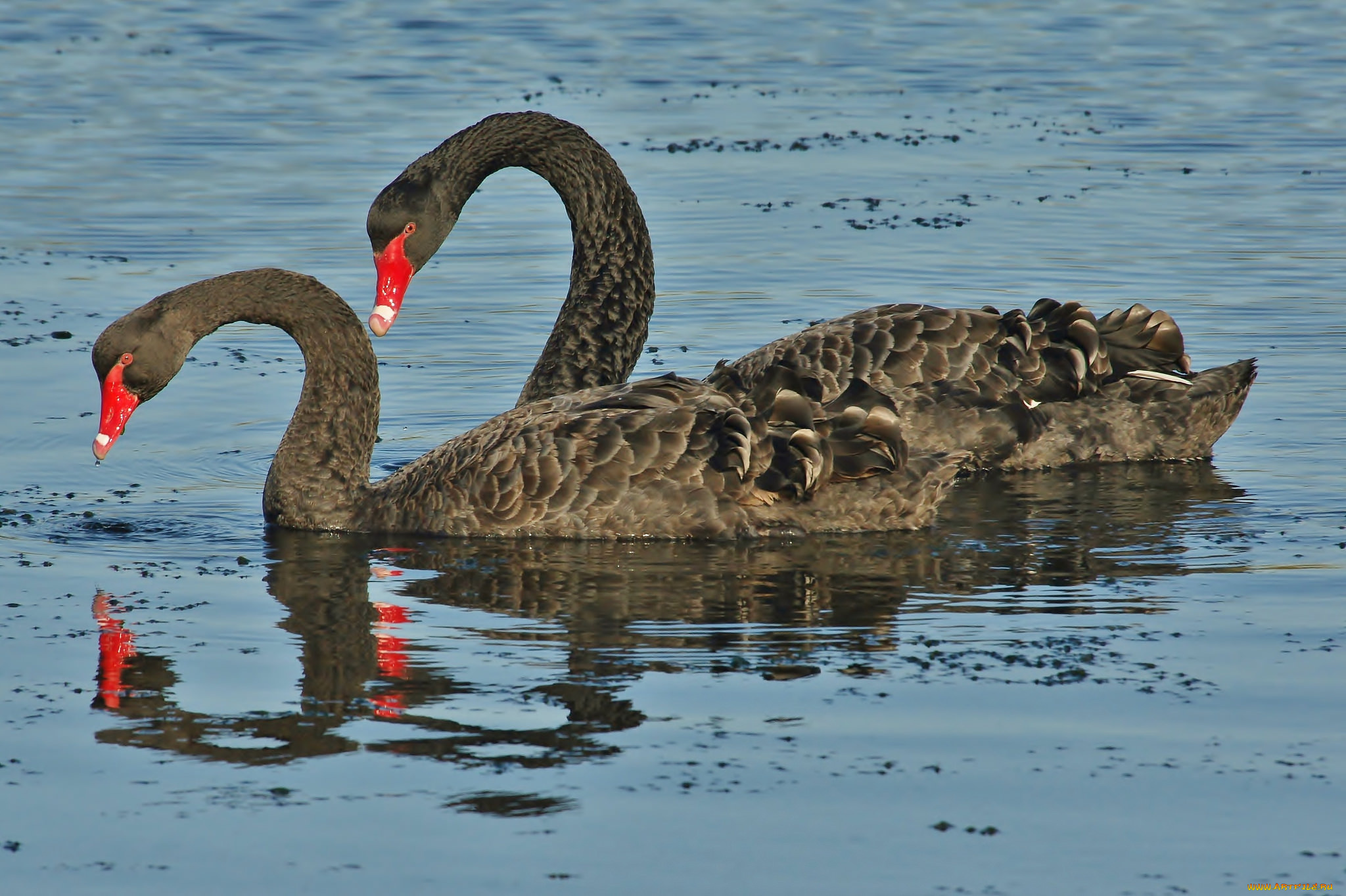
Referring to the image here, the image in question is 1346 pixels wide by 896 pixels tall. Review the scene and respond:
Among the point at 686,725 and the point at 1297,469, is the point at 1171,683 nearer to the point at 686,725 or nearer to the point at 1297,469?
the point at 686,725

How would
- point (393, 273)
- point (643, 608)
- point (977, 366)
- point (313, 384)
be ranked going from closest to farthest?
point (643, 608), point (313, 384), point (977, 366), point (393, 273)

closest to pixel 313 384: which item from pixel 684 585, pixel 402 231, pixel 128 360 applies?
pixel 128 360


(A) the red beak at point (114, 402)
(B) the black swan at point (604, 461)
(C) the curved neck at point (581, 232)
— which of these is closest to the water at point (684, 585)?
(B) the black swan at point (604, 461)

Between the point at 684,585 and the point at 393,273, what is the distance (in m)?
2.81

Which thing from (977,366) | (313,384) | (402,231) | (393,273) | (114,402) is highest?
(402,231)

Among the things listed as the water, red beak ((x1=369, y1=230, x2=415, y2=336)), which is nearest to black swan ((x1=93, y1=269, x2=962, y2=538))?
the water

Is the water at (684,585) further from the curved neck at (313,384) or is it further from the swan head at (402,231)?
the swan head at (402,231)

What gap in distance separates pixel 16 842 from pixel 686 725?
1719 millimetres

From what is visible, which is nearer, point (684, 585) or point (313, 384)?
point (684, 585)

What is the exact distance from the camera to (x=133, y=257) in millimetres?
12336

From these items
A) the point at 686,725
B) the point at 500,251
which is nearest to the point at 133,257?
the point at 500,251

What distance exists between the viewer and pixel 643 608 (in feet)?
21.6

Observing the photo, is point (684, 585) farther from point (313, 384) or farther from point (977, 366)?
point (977, 366)

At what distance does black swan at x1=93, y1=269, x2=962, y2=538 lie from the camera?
24.7 ft
